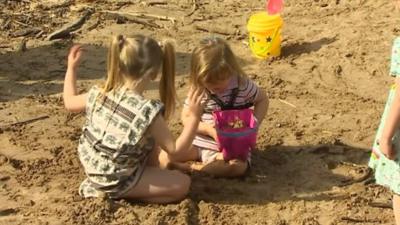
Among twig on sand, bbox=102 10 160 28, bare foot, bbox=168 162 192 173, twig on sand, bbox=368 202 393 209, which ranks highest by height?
twig on sand, bbox=102 10 160 28

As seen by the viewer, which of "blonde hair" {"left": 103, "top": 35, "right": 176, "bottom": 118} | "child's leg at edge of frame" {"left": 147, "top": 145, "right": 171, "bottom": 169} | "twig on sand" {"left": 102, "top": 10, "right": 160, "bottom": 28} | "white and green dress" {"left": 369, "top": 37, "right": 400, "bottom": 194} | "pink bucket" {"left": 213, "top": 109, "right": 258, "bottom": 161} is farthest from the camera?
"twig on sand" {"left": 102, "top": 10, "right": 160, "bottom": 28}

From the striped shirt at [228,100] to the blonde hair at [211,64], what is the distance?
0.21 meters

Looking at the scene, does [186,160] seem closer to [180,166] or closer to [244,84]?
[180,166]

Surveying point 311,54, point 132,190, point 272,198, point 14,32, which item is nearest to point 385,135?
point 272,198

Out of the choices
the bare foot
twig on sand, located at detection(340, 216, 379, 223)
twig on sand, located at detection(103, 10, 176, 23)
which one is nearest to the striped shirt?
the bare foot

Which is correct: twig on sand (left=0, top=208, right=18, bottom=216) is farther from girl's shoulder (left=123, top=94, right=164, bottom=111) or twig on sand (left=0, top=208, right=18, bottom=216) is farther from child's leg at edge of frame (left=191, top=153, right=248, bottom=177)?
child's leg at edge of frame (left=191, top=153, right=248, bottom=177)

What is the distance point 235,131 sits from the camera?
4.20 meters

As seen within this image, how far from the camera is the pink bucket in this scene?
4.20 metres

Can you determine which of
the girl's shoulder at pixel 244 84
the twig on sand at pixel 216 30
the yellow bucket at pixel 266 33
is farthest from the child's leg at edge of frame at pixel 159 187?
the twig on sand at pixel 216 30

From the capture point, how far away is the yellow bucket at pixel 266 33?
19.5 ft

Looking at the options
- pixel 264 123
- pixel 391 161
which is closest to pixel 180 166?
pixel 264 123

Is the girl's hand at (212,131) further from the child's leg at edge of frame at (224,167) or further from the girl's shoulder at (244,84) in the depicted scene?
the girl's shoulder at (244,84)

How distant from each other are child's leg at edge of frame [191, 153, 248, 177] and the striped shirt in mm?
86

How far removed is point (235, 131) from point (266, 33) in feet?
6.20
